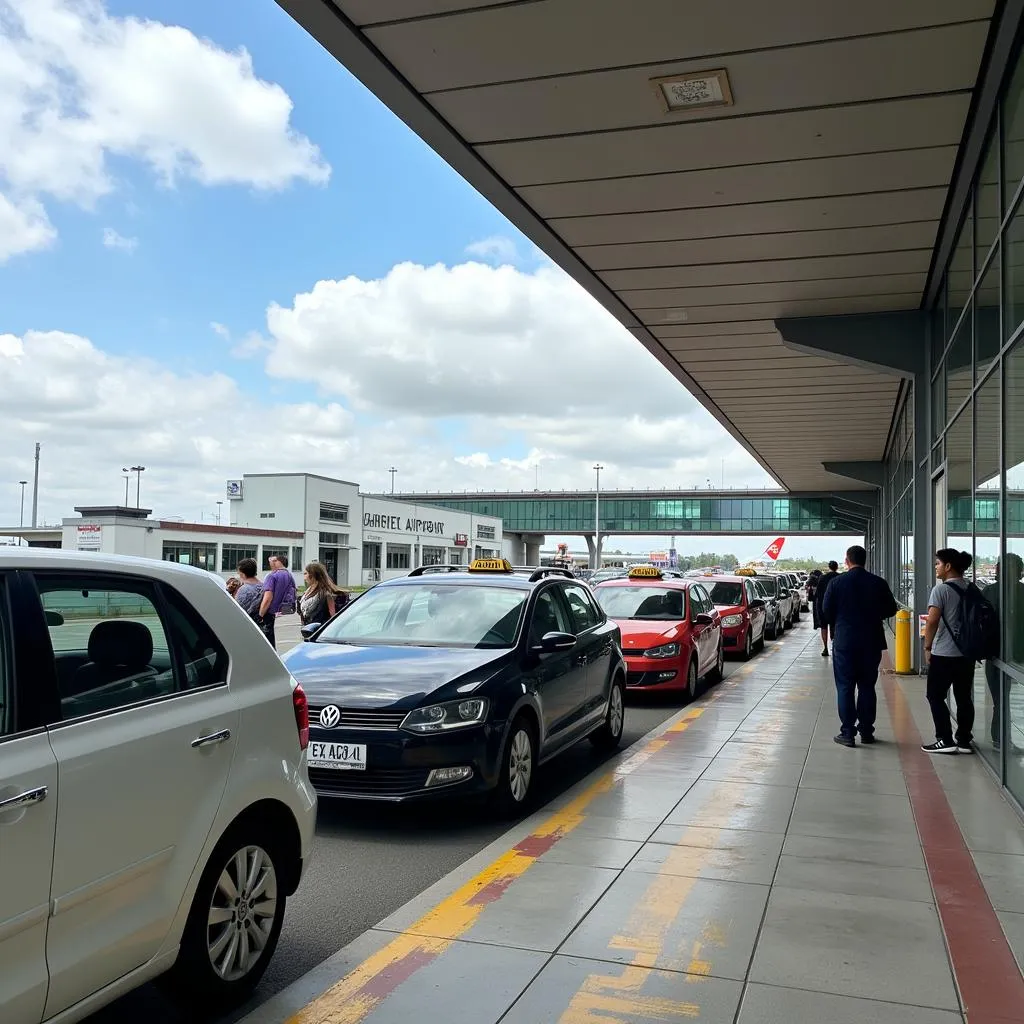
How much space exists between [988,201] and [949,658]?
3.51m

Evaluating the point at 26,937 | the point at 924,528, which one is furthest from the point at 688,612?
the point at 26,937

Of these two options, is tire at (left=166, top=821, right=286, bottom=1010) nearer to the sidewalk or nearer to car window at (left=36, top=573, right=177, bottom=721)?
the sidewalk

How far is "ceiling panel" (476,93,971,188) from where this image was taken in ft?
22.5

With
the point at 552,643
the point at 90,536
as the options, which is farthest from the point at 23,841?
the point at 90,536

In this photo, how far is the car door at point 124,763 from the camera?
2.88m

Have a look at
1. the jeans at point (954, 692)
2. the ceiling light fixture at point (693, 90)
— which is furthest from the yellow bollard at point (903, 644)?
the ceiling light fixture at point (693, 90)

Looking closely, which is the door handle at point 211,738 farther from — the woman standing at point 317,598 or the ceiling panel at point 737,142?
the woman standing at point 317,598

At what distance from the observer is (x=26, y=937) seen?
269cm

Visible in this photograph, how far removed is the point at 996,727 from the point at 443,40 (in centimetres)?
614

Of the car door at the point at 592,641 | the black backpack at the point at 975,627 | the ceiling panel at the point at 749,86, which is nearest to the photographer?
the ceiling panel at the point at 749,86

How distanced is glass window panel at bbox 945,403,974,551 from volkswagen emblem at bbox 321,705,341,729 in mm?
5694

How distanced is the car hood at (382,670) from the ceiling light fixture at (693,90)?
3.86 metres

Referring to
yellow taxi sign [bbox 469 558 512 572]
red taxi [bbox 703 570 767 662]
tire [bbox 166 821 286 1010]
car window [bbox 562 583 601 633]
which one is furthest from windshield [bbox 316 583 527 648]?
red taxi [bbox 703 570 767 662]

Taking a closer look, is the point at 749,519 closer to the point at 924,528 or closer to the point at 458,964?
the point at 924,528
